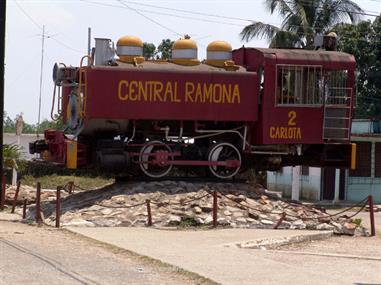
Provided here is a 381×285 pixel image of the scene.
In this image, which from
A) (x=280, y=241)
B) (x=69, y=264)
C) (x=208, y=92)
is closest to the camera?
(x=69, y=264)

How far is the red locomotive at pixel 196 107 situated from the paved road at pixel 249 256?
11.3 ft

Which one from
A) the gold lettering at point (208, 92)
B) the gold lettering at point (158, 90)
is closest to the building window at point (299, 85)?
the gold lettering at point (208, 92)

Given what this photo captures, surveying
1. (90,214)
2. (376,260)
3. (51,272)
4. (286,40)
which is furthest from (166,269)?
(286,40)

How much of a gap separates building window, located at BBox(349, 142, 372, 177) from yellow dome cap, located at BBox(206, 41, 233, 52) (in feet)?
54.1

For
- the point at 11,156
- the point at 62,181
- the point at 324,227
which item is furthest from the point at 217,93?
the point at 62,181

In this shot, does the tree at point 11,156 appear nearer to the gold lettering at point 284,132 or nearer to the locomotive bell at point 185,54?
the locomotive bell at point 185,54

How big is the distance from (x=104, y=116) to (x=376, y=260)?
821cm

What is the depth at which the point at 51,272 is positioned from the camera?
1095cm

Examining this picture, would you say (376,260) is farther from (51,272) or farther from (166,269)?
(51,272)

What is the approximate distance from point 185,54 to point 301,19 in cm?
2283

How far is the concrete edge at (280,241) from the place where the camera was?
14816mm

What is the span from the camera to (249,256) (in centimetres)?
1315

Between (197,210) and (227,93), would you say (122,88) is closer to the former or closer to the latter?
(227,93)

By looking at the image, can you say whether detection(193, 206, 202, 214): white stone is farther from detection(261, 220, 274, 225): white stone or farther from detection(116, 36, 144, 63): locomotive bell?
detection(116, 36, 144, 63): locomotive bell
